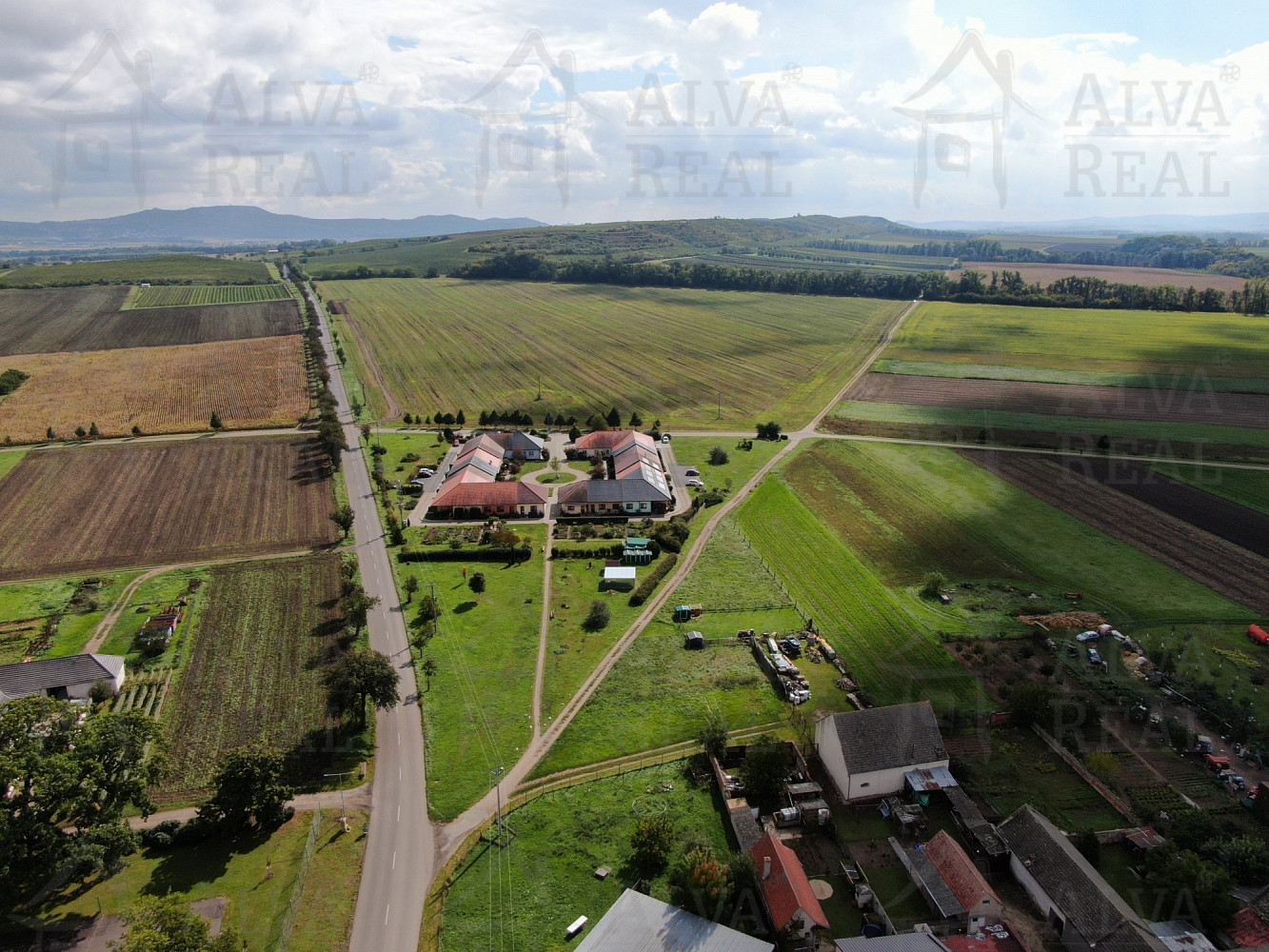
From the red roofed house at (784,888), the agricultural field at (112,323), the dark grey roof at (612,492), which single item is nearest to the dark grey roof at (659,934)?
the red roofed house at (784,888)

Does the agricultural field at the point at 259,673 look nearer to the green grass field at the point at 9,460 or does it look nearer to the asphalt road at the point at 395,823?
the asphalt road at the point at 395,823

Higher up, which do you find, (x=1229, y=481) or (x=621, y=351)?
(x=621, y=351)

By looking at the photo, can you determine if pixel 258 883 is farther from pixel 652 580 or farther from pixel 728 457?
pixel 728 457

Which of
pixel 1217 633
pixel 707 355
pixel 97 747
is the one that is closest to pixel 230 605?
pixel 97 747

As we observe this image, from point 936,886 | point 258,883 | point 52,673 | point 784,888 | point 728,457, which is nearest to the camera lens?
point 784,888

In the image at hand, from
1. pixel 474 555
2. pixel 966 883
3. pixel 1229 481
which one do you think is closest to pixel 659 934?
pixel 966 883

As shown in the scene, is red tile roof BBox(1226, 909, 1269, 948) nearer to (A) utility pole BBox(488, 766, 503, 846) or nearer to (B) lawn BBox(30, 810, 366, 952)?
(A) utility pole BBox(488, 766, 503, 846)
